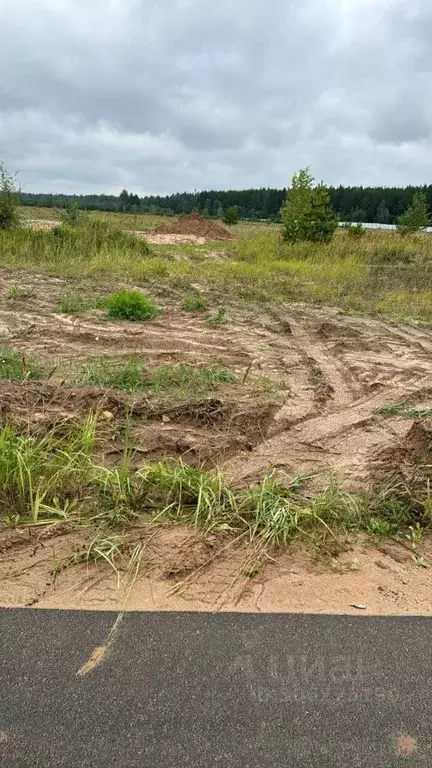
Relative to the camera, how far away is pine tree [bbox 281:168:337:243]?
22.8 m

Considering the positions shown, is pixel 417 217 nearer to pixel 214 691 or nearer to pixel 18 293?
pixel 18 293

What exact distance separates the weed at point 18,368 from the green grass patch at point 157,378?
18.8 inches

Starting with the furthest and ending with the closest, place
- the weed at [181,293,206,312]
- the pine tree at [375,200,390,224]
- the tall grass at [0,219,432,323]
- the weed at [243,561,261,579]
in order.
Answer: the pine tree at [375,200,390,224], the tall grass at [0,219,432,323], the weed at [181,293,206,312], the weed at [243,561,261,579]

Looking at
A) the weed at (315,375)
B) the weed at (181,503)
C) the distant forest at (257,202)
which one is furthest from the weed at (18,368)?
the distant forest at (257,202)

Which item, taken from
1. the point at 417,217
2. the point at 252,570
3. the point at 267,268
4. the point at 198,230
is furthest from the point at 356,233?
the point at 252,570

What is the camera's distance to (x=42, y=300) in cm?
935

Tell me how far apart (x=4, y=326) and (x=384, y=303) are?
754 centimetres

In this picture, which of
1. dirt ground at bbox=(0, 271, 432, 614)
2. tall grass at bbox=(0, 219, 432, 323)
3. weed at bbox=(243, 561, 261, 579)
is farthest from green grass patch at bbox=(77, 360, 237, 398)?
tall grass at bbox=(0, 219, 432, 323)

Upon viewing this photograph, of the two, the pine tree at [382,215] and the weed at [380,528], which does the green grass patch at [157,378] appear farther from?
the pine tree at [382,215]

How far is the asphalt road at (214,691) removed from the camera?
156 centimetres

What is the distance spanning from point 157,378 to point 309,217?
19.7 metres

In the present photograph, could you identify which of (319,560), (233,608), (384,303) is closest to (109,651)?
(233,608)

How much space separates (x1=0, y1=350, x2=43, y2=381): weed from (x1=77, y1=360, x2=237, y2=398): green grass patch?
1.56ft

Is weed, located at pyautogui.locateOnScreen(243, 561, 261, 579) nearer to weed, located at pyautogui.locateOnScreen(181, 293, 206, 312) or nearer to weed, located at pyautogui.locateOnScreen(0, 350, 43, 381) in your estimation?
weed, located at pyautogui.locateOnScreen(0, 350, 43, 381)
